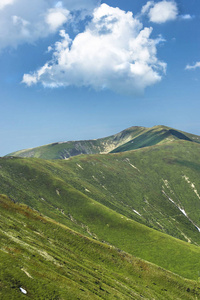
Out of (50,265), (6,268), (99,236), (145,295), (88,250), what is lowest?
(99,236)

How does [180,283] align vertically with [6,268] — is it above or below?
below

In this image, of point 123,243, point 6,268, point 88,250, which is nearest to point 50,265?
point 6,268

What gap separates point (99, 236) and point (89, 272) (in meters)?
118

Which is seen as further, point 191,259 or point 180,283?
point 191,259

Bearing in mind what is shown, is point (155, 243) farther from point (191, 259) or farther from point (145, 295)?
point (145, 295)

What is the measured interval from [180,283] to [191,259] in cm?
7143

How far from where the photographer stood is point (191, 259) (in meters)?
149

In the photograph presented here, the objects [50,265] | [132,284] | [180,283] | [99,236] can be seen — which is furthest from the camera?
[99,236]

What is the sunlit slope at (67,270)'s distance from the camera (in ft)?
137

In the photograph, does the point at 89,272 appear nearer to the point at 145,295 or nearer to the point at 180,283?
the point at 145,295

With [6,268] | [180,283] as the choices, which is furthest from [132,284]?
[6,268]

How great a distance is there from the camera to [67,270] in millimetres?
56938

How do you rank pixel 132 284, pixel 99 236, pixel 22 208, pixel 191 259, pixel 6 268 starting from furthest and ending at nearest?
pixel 99 236 → pixel 191 259 → pixel 22 208 → pixel 132 284 → pixel 6 268

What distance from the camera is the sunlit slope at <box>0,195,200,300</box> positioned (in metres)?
41.7
